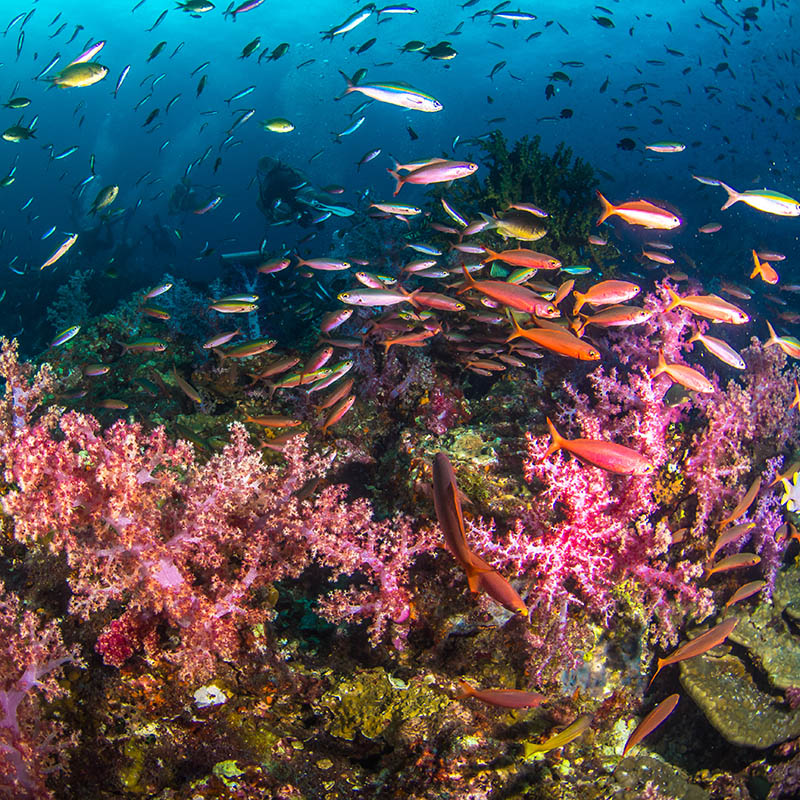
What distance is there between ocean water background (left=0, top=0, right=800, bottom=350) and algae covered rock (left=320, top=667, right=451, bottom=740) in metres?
6.83

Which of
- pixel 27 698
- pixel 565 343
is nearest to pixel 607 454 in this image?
Answer: pixel 565 343

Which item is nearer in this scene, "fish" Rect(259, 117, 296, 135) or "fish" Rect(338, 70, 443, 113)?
"fish" Rect(338, 70, 443, 113)

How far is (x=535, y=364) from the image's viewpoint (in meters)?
5.34

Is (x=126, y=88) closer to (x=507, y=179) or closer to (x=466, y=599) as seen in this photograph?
(x=507, y=179)

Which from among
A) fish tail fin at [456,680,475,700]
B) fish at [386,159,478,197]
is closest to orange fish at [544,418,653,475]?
fish tail fin at [456,680,475,700]

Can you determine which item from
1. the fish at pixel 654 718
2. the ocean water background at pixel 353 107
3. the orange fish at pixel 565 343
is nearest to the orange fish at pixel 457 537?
the orange fish at pixel 565 343

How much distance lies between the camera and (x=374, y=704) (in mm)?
2564

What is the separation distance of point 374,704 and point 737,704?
124 inches

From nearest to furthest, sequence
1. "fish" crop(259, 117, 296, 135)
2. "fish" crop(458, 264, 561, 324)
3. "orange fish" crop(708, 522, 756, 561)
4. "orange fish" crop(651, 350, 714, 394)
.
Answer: "orange fish" crop(708, 522, 756, 561), "orange fish" crop(651, 350, 714, 394), "fish" crop(458, 264, 561, 324), "fish" crop(259, 117, 296, 135)

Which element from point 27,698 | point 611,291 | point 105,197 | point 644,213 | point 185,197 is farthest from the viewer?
point 185,197

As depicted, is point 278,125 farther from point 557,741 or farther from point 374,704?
point 557,741

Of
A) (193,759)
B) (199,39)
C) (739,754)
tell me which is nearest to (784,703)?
(739,754)

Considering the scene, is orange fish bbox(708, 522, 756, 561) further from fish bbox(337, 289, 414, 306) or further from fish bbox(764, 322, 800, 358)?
fish bbox(337, 289, 414, 306)

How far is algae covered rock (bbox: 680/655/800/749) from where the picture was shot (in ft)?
11.7
